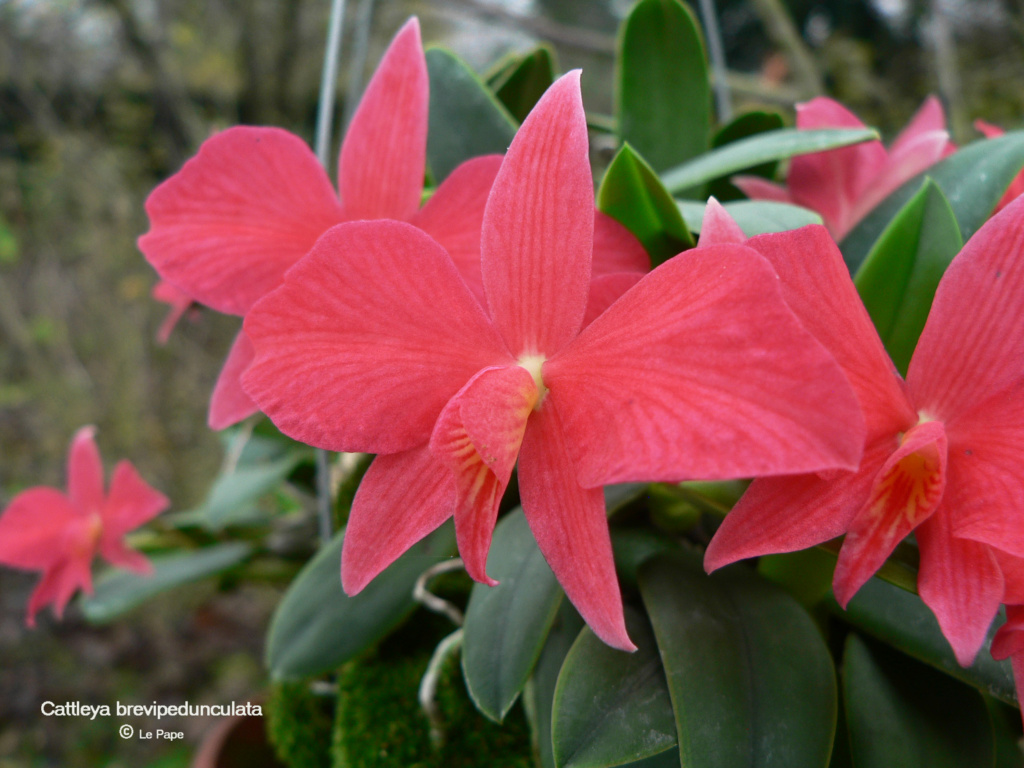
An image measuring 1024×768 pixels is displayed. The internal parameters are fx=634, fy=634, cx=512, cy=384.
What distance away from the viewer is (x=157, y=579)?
0.82m

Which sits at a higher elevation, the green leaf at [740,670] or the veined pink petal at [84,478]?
the green leaf at [740,670]

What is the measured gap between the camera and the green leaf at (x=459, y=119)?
50cm

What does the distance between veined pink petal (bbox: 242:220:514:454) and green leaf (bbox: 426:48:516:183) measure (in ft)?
0.85

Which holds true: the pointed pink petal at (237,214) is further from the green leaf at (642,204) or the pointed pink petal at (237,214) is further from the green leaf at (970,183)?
the green leaf at (970,183)

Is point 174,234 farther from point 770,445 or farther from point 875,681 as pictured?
point 875,681

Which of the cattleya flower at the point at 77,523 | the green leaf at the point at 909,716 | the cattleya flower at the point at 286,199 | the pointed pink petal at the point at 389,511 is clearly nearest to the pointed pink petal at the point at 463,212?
the cattleya flower at the point at 286,199

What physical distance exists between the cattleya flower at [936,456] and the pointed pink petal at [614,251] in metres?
0.11

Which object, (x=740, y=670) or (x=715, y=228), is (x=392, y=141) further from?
(x=740, y=670)

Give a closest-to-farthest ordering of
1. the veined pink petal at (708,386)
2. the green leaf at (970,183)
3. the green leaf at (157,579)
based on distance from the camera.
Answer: the veined pink petal at (708,386), the green leaf at (970,183), the green leaf at (157,579)

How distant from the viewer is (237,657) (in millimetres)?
1851

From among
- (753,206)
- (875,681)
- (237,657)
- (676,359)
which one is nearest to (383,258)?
(676,359)

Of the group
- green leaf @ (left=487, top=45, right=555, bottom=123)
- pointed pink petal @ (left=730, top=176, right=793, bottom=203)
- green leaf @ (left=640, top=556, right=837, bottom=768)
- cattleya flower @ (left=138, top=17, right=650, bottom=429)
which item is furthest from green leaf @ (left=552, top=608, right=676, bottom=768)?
green leaf @ (left=487, top=45, right=555, bottom=123)

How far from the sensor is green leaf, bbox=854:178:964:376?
1.23ft

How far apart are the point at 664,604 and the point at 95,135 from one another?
7.40 ft
